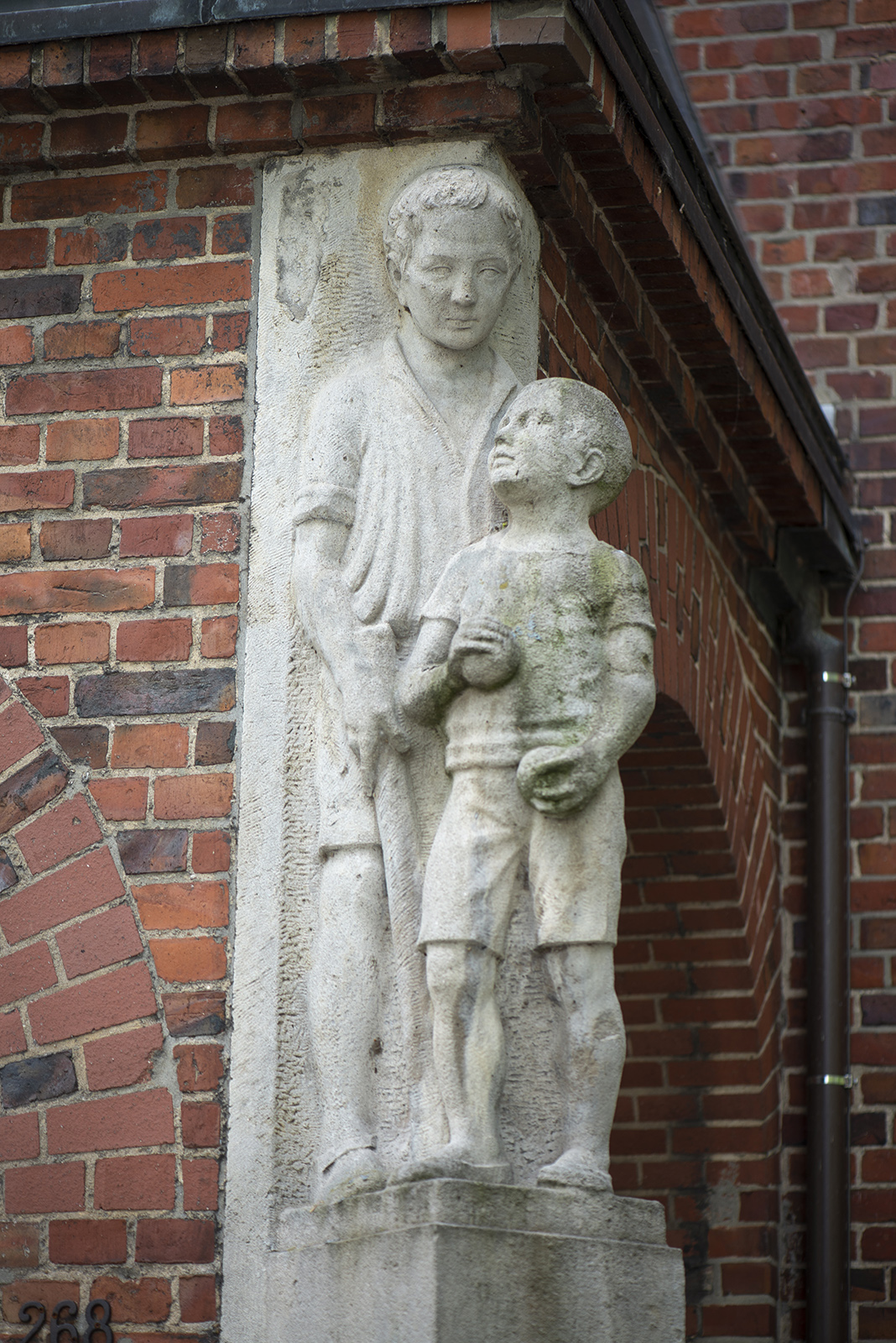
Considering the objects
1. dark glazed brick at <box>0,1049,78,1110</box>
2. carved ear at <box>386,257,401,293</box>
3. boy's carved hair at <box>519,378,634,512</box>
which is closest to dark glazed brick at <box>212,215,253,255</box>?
carved ear at <box>386,257,401,293</box>

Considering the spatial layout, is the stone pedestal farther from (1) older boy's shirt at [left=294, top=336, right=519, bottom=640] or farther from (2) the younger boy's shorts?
(1) older boy's shirt at [left=294, top=336, right=519, bottom=640]

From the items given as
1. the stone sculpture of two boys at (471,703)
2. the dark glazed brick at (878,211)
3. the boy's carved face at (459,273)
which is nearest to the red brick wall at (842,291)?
the dark glazed brick at (878,211)

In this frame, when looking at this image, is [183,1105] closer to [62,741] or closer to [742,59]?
[62,741]

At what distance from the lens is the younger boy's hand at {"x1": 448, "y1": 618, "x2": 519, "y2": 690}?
3781 millimetres

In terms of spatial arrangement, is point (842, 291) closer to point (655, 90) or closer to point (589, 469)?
point (655, 90)

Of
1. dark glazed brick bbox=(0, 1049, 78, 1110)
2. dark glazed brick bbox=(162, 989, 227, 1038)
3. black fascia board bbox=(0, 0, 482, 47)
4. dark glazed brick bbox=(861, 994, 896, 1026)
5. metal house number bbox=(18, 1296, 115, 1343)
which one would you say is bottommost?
metal house number bbox=(18, 1296, 115, 1343)

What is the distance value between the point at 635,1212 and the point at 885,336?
13.1ft

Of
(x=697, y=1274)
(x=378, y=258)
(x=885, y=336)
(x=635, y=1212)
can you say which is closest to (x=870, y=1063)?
(x=697, y=1274)

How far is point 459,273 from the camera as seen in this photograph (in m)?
4.14

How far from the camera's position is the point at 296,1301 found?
370 centimetres

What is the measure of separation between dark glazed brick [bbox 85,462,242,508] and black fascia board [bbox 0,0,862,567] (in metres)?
0.90

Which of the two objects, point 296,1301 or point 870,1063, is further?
point 870,1063

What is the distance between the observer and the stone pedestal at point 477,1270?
3.45 m

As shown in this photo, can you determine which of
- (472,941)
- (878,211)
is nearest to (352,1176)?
(472,941)
